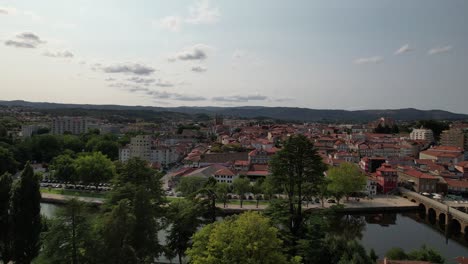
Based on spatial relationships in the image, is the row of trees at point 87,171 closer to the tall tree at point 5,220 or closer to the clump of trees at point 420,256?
the tall tree at point 5,220

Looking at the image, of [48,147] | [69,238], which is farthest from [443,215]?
[48,147]

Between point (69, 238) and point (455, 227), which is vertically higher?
point (69, 238)

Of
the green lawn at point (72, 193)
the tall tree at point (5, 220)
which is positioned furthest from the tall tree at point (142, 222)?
the green lawn at point (72, 193)

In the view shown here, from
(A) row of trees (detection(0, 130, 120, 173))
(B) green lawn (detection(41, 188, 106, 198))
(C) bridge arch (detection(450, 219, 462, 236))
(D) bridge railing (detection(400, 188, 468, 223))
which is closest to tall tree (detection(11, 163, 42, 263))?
(B) green lawn (detection(41, 188, 106, 198))

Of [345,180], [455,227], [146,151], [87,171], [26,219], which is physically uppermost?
[26,219]

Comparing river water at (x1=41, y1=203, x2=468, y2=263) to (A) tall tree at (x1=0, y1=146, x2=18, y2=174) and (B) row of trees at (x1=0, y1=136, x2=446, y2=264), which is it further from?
(A) tall tree at (x1=0, y1=146, x2=18, y2=174)

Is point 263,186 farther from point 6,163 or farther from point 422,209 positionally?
point 6,163

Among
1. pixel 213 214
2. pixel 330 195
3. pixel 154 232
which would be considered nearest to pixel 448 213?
pixel 330 195
